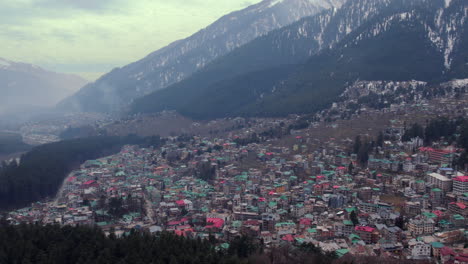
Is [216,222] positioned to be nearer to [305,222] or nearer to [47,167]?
[305,222]

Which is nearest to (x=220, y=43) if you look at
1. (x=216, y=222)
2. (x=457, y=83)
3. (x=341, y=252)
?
(x=457, y=83)

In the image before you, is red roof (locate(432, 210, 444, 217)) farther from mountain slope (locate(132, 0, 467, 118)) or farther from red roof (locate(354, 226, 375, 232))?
mountain slope (locate(132, 0, 467, 118))

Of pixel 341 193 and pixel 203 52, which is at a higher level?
pixel 203 52

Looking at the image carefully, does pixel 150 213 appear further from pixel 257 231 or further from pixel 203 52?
pixel 203 52

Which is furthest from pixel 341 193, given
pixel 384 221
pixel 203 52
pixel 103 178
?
pixel 203 52

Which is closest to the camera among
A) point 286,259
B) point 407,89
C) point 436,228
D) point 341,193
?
point 286,259

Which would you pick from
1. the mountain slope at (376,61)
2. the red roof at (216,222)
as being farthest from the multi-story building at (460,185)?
the mountain slope at (376,61)
